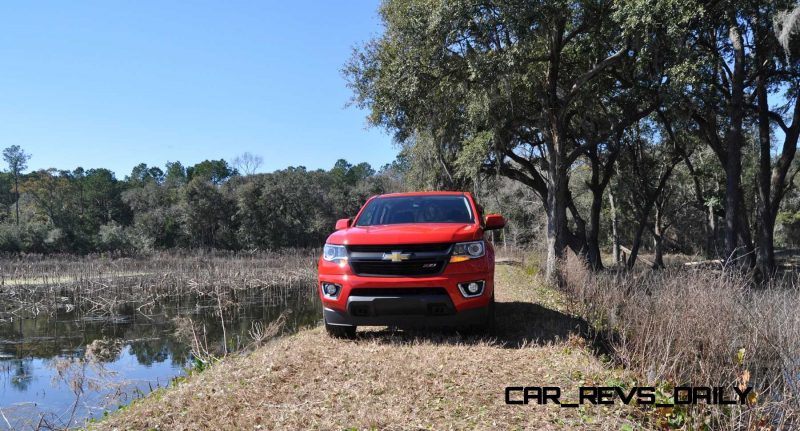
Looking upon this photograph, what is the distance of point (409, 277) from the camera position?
5801 mm

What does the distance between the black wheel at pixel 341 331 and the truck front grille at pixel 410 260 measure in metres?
0.99

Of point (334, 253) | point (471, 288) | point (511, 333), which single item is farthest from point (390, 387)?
point (511, 333)

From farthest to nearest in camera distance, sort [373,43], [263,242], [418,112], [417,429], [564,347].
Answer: [263,242], [373,43], [418,112], [564,347], [417,429]

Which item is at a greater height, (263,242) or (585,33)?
(585,33)

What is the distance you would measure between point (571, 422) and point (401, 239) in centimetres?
263

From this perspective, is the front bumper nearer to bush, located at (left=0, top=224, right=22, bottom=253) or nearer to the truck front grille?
the truck front grille

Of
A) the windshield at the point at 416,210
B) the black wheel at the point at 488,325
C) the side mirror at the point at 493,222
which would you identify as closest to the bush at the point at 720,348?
the black wheel at the point at 488,325

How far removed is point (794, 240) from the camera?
51.7 m

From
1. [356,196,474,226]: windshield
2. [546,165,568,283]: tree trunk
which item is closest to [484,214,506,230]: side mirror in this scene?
[356,196,474,226]: windshield

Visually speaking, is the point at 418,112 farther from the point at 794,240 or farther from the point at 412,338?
the point at 794,240

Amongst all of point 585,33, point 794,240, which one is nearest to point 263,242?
point 585,33

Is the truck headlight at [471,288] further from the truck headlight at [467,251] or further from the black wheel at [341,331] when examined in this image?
the black wheel at [341,331]

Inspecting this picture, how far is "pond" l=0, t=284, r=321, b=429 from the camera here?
7.06m

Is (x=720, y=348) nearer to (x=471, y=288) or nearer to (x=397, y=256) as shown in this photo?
(x=471, y=288)
